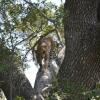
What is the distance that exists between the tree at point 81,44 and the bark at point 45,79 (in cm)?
41

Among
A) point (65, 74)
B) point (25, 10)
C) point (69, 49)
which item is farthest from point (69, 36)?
point (25, 10)

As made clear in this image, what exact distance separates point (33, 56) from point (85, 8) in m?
1.46

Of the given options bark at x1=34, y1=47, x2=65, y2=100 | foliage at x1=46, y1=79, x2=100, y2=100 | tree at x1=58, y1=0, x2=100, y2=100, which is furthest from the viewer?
bark at x1=34, y1=47, x2=65, y2=100

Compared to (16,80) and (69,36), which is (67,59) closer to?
(69,36)

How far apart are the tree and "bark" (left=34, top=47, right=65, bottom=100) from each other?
1.33 ft

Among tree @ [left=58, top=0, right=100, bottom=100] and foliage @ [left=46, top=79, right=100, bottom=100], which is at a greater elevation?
tree @ [left=58, top=0, right=100, bottom=100]

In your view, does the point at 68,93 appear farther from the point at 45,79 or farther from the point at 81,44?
the point at 45,79

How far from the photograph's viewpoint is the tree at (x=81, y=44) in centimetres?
558

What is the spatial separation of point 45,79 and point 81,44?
44.7 inches

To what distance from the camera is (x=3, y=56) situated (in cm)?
577

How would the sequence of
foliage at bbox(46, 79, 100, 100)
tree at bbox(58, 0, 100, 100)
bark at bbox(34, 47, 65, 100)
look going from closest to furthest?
foliage at bbox(46, 79, 100, 100) → tree at bbox(58, 0, 100, 100) → bark at bbox(34, 47, 65, 100)

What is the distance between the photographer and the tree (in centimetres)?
558

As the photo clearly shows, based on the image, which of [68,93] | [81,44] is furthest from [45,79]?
[68,93]

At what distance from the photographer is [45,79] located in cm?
649
